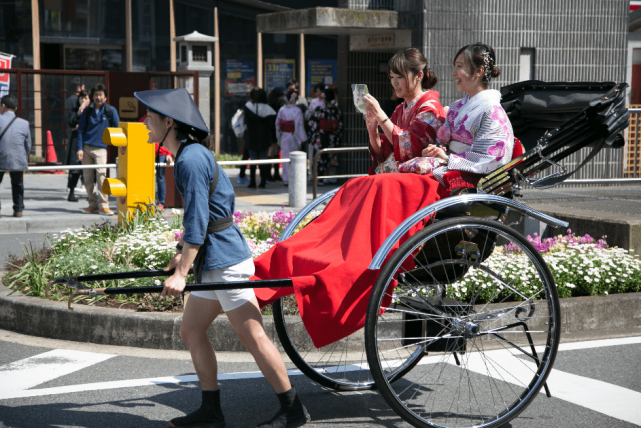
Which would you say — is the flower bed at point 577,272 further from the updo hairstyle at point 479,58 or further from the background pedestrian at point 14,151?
the background pedestrian at point 14,151

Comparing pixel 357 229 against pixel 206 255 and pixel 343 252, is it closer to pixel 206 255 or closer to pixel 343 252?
pixel 343 252

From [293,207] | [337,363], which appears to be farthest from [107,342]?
[293,207]

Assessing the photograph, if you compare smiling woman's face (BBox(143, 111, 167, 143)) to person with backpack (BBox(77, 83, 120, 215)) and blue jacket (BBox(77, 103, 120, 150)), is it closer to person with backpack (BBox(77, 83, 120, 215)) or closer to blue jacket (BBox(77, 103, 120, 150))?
person with backpack (BBox(77, 83, 120, 215))

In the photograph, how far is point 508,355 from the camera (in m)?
5.41

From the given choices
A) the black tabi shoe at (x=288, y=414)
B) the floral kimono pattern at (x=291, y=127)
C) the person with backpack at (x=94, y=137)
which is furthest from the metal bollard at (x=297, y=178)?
the black tabi shoe at (x=288, y=414)

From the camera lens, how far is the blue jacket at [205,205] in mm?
3730

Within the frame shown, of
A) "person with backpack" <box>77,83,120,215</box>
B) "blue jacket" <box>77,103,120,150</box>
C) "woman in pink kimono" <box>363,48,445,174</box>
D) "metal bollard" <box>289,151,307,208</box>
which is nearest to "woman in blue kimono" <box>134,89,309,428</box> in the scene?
"woman in pink kimono" <box>363,48,445,174</box>

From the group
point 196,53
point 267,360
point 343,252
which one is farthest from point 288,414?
point 196,53

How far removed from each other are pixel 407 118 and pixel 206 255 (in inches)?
60.7

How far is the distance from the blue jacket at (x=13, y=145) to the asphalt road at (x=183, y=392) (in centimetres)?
666

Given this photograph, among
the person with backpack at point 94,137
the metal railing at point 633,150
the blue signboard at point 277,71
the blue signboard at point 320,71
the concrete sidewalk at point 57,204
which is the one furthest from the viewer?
the blue signboard at point 320,71

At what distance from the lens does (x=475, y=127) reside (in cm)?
432

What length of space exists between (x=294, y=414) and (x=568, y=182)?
26.4ft

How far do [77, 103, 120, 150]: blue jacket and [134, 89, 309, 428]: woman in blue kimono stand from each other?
29.5 ft
